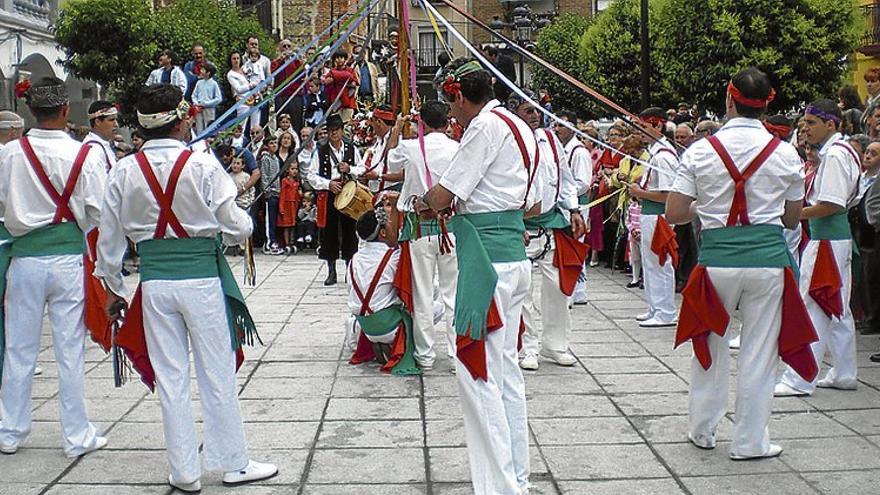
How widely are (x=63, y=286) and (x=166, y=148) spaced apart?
4.22ft

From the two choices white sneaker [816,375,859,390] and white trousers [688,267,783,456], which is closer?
white trousers [688,267,783,456]

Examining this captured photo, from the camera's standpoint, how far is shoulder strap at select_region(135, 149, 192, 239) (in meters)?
5.11

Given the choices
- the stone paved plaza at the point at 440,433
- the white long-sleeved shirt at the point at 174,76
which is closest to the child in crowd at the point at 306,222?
the white long-sleeved shirt at the point at 174,76

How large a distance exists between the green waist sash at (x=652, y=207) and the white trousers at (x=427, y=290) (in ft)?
8.70

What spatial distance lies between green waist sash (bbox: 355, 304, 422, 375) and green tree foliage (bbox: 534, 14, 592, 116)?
961 inches

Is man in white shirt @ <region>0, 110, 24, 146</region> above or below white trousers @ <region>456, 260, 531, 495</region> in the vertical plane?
above

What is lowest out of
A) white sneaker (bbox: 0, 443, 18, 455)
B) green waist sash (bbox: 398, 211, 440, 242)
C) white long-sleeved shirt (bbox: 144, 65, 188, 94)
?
white sneaker (bbox: 0, 443, 18, 455)

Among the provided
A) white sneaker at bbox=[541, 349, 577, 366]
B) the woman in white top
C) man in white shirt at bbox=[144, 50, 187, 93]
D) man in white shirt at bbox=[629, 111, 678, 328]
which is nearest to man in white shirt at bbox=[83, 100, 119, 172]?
white sneaker at bbox=[541, 349, 577, 366]

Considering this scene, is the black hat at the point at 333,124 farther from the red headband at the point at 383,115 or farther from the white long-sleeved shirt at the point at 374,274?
the white long-sleeved shirt at the point at 374,274

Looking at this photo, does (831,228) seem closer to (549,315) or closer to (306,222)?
(549,315)

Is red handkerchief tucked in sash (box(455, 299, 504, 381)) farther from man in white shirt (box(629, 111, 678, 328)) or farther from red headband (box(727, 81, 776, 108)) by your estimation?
man in white shirt (box(629, 111, 678, 328))

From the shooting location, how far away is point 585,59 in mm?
26641

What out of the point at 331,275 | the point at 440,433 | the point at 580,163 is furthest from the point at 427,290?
the point at 331,275

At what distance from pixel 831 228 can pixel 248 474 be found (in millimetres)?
4172
